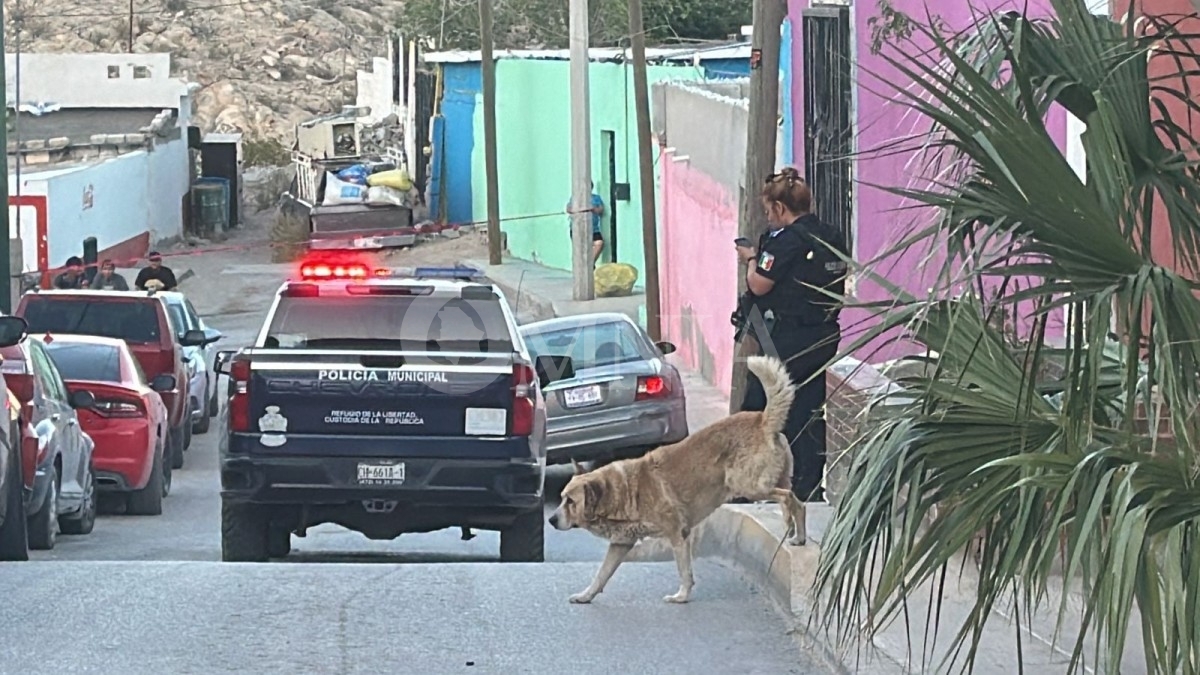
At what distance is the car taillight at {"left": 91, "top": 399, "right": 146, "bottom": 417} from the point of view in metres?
15.5

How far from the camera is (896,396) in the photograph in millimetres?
4918

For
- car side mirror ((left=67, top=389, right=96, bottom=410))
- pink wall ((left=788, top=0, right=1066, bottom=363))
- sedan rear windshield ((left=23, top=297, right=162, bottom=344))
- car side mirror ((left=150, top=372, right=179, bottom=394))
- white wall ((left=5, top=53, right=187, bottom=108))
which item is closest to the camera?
pink wall ((left=788, top=0, right=1066, bottom=363))

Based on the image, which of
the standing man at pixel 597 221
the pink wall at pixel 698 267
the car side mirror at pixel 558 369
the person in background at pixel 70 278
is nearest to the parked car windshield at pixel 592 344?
the car side mirror at pixel 558 369

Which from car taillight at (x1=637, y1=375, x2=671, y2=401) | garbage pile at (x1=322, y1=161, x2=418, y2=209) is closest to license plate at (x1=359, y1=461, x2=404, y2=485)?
car taillight at (x1=637, y1=375, x2=671, y2=401)

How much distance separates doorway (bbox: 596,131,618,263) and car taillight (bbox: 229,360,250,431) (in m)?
25.7

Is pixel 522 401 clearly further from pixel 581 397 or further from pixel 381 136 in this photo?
pixel 381 136

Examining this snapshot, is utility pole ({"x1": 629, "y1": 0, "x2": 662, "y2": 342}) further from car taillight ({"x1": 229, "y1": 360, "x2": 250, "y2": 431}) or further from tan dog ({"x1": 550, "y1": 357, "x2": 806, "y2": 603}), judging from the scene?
tan dog ({"x1": 550, "y1": 357, "x2": 806, "y2": 603})

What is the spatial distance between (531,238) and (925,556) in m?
38.0

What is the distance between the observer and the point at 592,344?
17078 millimetres

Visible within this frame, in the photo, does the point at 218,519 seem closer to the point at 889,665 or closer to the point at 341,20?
the point at 889,665

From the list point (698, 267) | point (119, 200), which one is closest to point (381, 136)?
point (119, 200)

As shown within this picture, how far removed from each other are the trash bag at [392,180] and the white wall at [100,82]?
9987 millimetres

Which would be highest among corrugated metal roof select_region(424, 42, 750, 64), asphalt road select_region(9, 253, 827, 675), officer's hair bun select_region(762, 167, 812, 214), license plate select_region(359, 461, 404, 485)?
corrugated metal roof select_region(424, 42, 750, 64)

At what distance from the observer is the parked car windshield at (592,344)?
1681 cm
